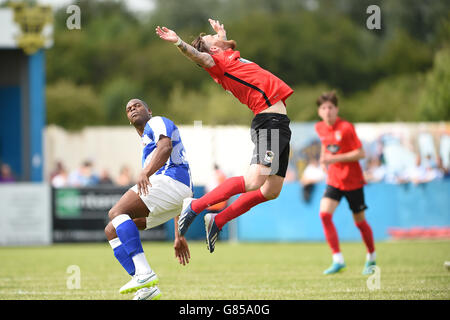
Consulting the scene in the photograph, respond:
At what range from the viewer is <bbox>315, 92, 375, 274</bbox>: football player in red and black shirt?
35.8 ft

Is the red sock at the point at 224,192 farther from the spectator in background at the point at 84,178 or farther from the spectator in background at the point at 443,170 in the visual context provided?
the spectator in background at the point at 443,170

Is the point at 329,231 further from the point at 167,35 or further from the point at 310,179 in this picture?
the point at 310,179

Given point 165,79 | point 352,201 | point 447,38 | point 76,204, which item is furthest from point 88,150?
point 165,79

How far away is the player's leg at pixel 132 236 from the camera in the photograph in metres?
7.70

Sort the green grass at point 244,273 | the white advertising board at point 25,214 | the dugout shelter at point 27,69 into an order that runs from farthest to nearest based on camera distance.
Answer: the dugout shelter at point 27,69 → the white advertising board at point 25,214 → the green grass at point 244,273

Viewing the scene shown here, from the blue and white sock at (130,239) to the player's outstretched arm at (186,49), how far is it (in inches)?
67.1

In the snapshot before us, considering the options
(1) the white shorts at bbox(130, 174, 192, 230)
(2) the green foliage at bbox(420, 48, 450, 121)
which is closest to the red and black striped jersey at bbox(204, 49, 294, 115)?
(1) the white shorts at bbox(130, 174, 192, 230)

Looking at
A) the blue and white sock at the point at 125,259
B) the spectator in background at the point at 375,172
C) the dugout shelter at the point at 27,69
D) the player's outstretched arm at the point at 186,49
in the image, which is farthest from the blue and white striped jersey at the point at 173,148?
the dugout shelter at the point at 27,69

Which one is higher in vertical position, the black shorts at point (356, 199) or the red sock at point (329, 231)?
the black shorts at point (356, 199)

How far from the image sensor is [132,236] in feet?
25.6

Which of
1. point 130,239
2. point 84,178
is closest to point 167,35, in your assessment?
point 130,239

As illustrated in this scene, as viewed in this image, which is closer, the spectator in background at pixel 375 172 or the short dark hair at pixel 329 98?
the short dark hair at pixel 329 98

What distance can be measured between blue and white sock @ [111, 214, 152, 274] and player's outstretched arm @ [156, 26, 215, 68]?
67.1 inches

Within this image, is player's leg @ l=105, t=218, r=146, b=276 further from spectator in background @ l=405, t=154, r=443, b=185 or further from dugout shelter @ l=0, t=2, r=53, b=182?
dugout shelter @ l=0, t=2, r=53, b=182
